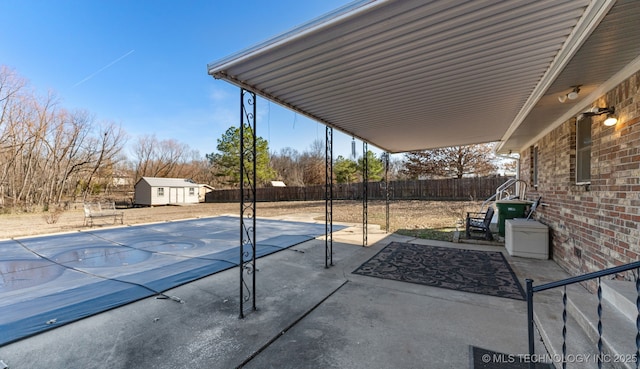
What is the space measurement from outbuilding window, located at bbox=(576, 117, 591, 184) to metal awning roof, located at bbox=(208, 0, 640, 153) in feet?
0.87

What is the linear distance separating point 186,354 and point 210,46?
8431 millimetres

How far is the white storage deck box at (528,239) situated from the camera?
4.41 metres

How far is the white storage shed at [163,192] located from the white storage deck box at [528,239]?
83.9 ft

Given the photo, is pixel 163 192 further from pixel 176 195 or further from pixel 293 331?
pixel 293 331

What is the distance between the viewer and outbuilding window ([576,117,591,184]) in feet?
10.7

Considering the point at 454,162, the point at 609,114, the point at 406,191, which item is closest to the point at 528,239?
the point at 609,114

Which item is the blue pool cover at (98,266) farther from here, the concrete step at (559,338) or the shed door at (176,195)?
the shed door at (176,195)

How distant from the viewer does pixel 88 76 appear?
16.4 m

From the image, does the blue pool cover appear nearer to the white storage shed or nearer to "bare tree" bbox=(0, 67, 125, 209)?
"bare tree" bbox=(0, 67, 125, 209)

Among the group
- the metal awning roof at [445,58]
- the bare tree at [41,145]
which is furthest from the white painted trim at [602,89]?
the bare tree at [41,145]

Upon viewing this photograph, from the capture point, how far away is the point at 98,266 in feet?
13.6

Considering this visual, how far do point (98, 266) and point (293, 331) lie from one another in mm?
3891

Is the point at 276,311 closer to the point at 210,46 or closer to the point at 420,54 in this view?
the point at 420,54

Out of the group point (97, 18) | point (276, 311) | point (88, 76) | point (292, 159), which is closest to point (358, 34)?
point (276, 311)
